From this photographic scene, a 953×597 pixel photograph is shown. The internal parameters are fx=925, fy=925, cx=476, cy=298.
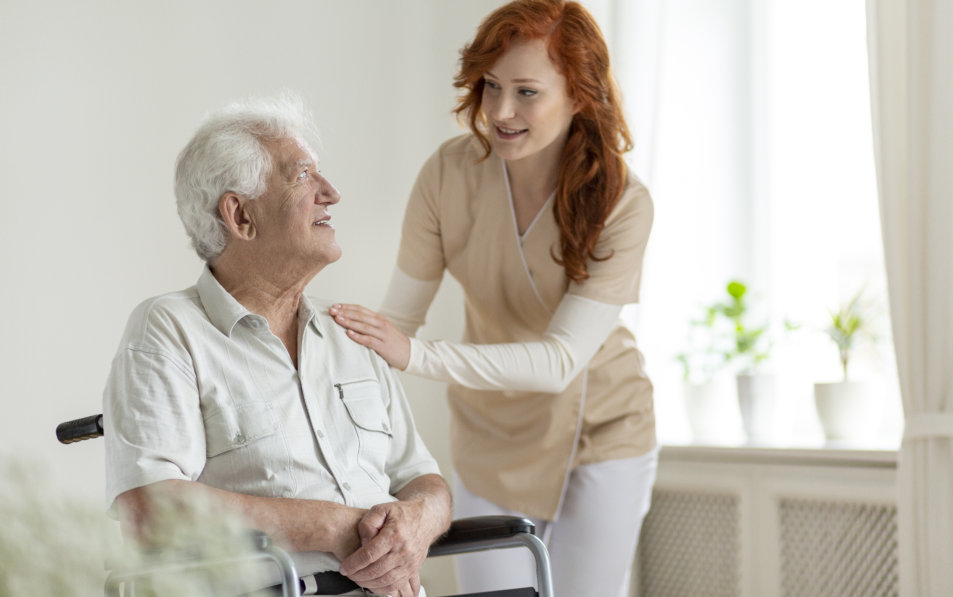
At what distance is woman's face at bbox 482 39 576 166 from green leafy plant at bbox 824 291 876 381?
136cm

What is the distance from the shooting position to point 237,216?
5.35ft

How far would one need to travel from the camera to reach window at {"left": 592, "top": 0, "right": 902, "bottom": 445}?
10.1 ft

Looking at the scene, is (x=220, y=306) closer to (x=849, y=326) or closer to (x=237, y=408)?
(x=237, y=408)

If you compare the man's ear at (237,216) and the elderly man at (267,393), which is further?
the man's ear at (237,216)

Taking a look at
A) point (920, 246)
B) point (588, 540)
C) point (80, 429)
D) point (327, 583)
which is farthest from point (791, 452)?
point (80, 429)

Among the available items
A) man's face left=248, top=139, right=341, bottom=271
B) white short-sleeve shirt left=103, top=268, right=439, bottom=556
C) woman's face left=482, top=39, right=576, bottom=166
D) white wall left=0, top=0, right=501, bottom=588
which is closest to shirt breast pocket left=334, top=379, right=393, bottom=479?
white short-sleeve shirt left=103, top=268, right=439, bottom=556

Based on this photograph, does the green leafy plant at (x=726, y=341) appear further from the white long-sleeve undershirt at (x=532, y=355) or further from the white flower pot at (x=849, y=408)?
the white long-sleeve undershirt at (x=532, y=355)

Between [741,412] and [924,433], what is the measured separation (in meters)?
0.73

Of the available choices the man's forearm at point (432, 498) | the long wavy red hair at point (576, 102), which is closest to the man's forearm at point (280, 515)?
the man's forearm at point (432, 498)

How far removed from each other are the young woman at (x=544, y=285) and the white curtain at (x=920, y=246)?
76cm

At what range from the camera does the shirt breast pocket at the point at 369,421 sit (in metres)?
1.66

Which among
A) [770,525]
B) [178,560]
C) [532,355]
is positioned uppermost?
[178,560]

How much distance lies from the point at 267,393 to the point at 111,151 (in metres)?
1.16

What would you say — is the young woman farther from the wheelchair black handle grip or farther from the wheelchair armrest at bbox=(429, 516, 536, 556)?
the wheelchair black handle grip
